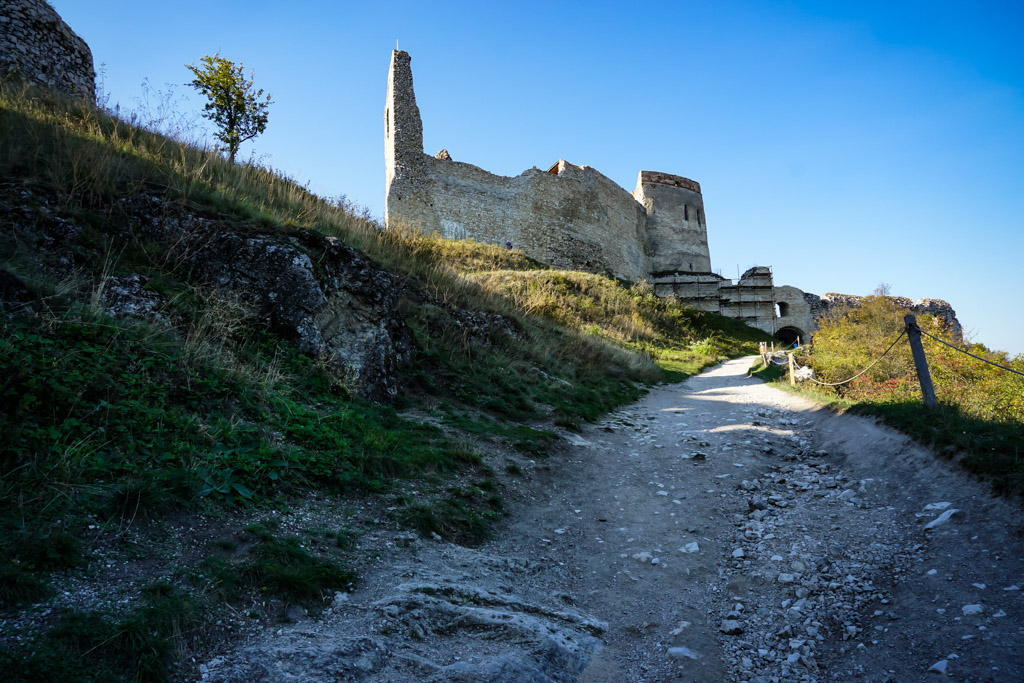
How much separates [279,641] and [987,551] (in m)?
4.88

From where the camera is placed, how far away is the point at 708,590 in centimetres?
452

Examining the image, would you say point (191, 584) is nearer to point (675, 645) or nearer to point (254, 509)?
point (254, 509)

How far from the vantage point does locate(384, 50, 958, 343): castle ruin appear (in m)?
28.7

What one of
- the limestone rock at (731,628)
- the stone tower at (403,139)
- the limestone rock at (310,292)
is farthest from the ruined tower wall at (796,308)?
the limestone rock at (731,628)

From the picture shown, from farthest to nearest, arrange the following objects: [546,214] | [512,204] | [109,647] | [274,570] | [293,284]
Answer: [546,214] < [512,204] < [293,284] < [274,570] < [109,647]

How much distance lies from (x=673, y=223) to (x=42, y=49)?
41.8 metres

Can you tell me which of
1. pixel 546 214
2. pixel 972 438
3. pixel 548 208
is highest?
pixel 548 208

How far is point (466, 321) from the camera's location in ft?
35.9

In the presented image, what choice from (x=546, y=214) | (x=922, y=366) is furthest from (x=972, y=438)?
(x=546, y=214)

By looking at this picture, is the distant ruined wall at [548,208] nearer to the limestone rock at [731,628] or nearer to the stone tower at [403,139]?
the stone tower at [403,139]

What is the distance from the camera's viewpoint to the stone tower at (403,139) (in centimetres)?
2817

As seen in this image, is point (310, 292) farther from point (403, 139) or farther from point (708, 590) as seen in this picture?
point (403, 139)

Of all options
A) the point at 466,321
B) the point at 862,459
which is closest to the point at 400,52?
the point at 466,321

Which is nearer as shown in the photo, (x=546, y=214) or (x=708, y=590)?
(x=708, y=590)
